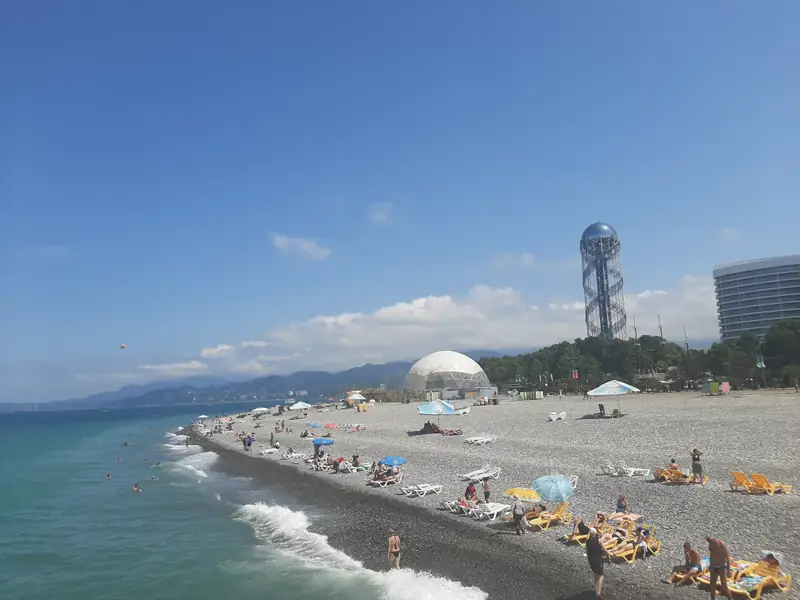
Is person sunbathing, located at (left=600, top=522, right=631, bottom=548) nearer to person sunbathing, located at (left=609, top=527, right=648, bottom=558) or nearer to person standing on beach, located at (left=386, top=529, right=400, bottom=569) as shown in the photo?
person sunbathing, located at (left=609, top=527, right=648, bottom=558)

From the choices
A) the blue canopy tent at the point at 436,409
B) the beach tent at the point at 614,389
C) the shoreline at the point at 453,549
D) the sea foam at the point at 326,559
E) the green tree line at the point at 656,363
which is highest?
the green tree line at the point at 656,363

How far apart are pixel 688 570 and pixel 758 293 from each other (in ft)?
538

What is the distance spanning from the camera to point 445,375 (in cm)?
8750

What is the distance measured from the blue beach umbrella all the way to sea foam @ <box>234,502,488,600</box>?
3.59m

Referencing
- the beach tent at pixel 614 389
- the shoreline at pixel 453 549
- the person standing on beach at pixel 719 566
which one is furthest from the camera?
the beach tent at pixel 614 389

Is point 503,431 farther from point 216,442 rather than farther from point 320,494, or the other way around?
point 216,442

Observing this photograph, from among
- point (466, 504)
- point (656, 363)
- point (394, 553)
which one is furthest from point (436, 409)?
point (656, 363)

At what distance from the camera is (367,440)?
3909 centimetres

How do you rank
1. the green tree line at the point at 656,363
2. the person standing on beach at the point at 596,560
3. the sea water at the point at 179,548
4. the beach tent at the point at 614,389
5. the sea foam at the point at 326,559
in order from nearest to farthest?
the person standing on beach at the point at 596,560, the sea foam at the point at 326,559, the sea water at the point at 179,548, the beach tent at the point at 614,389, the green tree line at the point at 656,363

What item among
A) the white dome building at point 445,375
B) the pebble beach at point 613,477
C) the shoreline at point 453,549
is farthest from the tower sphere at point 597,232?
the shoreline at point 453,549

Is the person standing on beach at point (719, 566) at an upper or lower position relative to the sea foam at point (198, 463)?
upper

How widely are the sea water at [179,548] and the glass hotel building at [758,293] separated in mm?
147563

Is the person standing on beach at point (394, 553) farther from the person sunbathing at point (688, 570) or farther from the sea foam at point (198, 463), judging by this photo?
the sea foam at point (198, 463)

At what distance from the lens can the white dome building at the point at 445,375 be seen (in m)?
86.8
